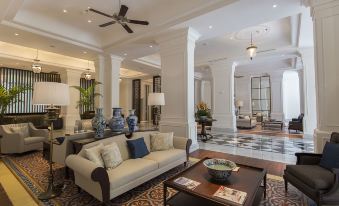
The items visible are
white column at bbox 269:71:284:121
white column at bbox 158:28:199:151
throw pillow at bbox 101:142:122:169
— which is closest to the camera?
throw pillow at bbox 101:142:122:169

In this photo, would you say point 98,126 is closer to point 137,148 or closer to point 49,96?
point 137,148

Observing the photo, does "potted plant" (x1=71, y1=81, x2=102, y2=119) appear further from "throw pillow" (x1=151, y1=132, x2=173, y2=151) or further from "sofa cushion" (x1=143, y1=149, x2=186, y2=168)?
"sofa cushion" (x1=143, y1=149, x2=186, y2=168)

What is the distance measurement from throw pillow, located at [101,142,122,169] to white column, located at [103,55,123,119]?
16.5ft

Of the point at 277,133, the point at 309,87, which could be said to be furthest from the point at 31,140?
the point at 277,133

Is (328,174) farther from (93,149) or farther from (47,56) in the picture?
(47,56)

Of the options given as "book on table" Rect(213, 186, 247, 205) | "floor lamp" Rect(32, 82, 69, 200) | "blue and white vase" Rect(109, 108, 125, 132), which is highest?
"floor lamp" Rect(32, 82, 69, 200)

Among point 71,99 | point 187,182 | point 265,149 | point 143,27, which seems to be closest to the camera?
point 187,182

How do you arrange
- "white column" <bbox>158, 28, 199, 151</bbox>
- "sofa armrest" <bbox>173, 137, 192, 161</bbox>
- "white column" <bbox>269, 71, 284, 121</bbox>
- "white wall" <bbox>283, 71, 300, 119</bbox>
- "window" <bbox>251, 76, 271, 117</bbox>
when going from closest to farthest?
"sofa armrest" <bbox>173, 137, 192, 161</bbox>
"white column" <bbox>158, 28, 199, 151</bbox>
"white wall" <bbox>283, 71, 300, 119</bbox>
"white column" <bbox>269, 71, 284, 121</bbox>
"window" <bbox>251, 76, 271, 117</bbox>

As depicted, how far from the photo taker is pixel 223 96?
A: 28.1ft

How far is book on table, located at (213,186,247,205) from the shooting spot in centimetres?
176

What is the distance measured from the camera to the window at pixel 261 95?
13227 millimetres

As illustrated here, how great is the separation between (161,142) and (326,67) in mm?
3318

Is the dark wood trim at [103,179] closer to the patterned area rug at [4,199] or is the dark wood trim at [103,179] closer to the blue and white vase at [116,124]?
the patterned area rug at [4,199]

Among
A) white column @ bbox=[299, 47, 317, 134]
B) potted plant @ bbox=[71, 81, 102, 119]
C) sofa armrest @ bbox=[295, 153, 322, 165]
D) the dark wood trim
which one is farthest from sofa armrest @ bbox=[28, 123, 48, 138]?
white column @ bbox=[299, 47, 317, 134]
